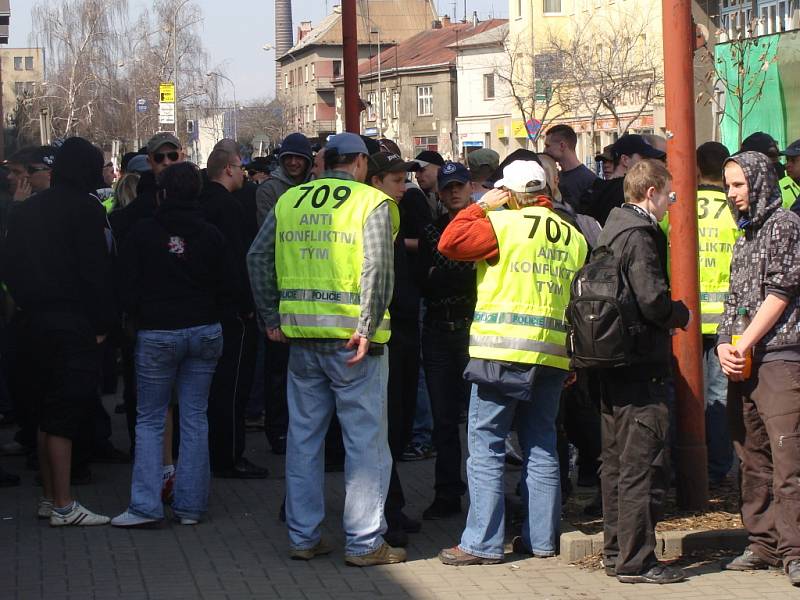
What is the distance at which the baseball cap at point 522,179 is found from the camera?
21.3ft

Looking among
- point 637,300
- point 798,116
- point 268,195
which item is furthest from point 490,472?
point 798,116

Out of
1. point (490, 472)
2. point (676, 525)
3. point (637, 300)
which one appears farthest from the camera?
point (676, 525)

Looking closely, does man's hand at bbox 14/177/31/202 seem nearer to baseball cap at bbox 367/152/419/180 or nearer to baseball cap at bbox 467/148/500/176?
baseball cap at bbox 467/148/500/176

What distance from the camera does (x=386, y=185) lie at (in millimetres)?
7484

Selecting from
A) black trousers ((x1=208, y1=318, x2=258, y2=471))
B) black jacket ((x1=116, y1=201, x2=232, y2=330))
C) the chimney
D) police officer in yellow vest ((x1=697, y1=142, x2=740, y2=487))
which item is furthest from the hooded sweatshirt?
the chimney

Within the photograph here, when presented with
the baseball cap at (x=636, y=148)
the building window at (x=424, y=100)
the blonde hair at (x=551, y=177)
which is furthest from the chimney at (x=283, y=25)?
the blonde hair at (x=551, y=177)

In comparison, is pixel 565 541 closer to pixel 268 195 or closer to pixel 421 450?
pixel 421 450

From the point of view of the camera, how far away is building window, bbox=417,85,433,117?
291ft

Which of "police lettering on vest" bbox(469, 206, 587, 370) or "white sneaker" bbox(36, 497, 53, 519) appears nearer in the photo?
"police lettering on vest" bbox(469, 206, 587, 370)

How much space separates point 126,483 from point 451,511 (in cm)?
236

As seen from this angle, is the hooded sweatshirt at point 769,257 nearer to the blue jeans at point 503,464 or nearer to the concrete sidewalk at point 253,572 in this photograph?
the blue jeans at point 503,464

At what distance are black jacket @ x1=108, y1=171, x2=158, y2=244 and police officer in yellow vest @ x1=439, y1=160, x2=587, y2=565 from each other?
3475 millimetres

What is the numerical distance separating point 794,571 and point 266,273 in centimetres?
301

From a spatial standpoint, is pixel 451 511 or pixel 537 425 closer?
pixel 537 425
